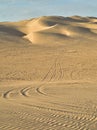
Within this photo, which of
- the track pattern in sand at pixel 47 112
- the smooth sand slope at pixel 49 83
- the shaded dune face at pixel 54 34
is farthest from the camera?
the shaded dune face at pixel 54 34

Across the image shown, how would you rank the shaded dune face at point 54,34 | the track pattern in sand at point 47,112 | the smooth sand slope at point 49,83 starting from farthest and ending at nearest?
the shaded dune face at point 54,34
the smooth sand slope at point 49,83
the track pattern in sand at point 47,112

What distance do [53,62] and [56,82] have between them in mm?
7813

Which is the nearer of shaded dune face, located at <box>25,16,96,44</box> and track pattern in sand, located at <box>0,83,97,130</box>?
track pattern in sand, located at <box>0,83,97,130</box>

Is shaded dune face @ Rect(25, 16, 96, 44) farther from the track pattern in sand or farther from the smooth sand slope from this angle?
the track pattern in sand

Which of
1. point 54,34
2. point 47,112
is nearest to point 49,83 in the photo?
point 47,112

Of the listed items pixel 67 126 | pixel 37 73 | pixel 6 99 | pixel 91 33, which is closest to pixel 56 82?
pixel 37 73

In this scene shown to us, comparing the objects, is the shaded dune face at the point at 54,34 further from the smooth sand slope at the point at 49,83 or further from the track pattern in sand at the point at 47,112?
the track pattern in sand at the point at 47,112

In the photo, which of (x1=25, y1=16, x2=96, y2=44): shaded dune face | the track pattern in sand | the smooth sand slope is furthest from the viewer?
(x1=25, y1=16, x2=96, y2=44): shaded dune face

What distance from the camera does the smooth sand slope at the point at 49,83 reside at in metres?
10.3

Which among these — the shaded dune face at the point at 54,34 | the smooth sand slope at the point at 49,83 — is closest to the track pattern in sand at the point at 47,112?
the smooth sand slope at the point at 49,83

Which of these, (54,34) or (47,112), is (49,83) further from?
(54,34)

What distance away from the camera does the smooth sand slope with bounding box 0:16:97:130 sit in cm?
1030

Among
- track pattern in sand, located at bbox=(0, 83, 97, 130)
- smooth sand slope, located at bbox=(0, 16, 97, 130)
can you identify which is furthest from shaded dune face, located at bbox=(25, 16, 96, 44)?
track pattern in sand, located at bbox=(0, 83, 97, 130)

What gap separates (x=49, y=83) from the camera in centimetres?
2056
